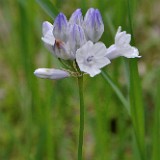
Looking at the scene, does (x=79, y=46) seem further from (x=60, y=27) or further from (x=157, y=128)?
(x=157, y=128)

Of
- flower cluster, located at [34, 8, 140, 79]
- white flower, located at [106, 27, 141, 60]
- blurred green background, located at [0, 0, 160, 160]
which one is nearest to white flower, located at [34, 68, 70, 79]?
flower cluster, located at [34, 8, 140, 79]

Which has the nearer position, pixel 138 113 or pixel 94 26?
pixel 94 26

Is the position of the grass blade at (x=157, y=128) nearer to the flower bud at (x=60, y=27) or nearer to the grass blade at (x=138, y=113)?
the grass blade at (x=138, y=113)

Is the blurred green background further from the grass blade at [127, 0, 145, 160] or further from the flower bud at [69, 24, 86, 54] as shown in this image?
the flower bud at [69, 24, 86, 54]

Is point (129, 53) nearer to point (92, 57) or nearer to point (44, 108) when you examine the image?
point (92, 57)

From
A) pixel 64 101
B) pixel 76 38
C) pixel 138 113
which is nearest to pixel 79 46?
pixel 76 38

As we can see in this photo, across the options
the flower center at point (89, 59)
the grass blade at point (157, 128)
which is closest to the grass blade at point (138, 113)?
the grass blade at point (157, 128)

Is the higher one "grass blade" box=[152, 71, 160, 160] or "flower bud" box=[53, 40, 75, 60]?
"flower bud" box=[53, 40, 75, 60]

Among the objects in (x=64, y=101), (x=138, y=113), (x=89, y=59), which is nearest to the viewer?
(x=89, y=59)
